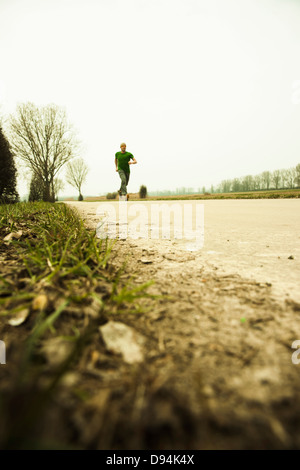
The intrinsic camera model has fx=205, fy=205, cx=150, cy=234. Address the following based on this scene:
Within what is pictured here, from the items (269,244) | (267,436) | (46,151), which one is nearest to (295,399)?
(267,436)

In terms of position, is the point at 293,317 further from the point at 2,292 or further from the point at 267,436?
the point at 2,292

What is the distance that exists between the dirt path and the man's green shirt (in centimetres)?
675

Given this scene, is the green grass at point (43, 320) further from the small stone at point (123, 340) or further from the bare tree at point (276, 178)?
the bare tree at point (276, 178)

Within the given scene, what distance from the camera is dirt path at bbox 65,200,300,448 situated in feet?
1.28

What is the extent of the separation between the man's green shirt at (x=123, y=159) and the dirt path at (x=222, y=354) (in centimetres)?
675

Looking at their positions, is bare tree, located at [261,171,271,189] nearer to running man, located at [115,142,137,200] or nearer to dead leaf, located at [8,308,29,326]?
running man, located at [115,142,137,200]

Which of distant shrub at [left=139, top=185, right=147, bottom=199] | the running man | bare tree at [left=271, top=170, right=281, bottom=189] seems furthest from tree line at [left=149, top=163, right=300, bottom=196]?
the running man

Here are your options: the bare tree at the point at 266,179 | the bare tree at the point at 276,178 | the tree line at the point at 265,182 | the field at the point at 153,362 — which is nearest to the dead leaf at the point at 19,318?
the field at the point at 153,362

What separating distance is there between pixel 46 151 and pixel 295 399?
81.4 ft

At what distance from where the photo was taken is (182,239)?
6.38 feet

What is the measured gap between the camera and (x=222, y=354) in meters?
0.56

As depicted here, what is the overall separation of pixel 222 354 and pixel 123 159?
24.4 feet

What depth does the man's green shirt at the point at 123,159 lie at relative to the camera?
7218mm

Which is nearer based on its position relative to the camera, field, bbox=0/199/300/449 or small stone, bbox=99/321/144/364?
field, bbox=0/199/300/449
